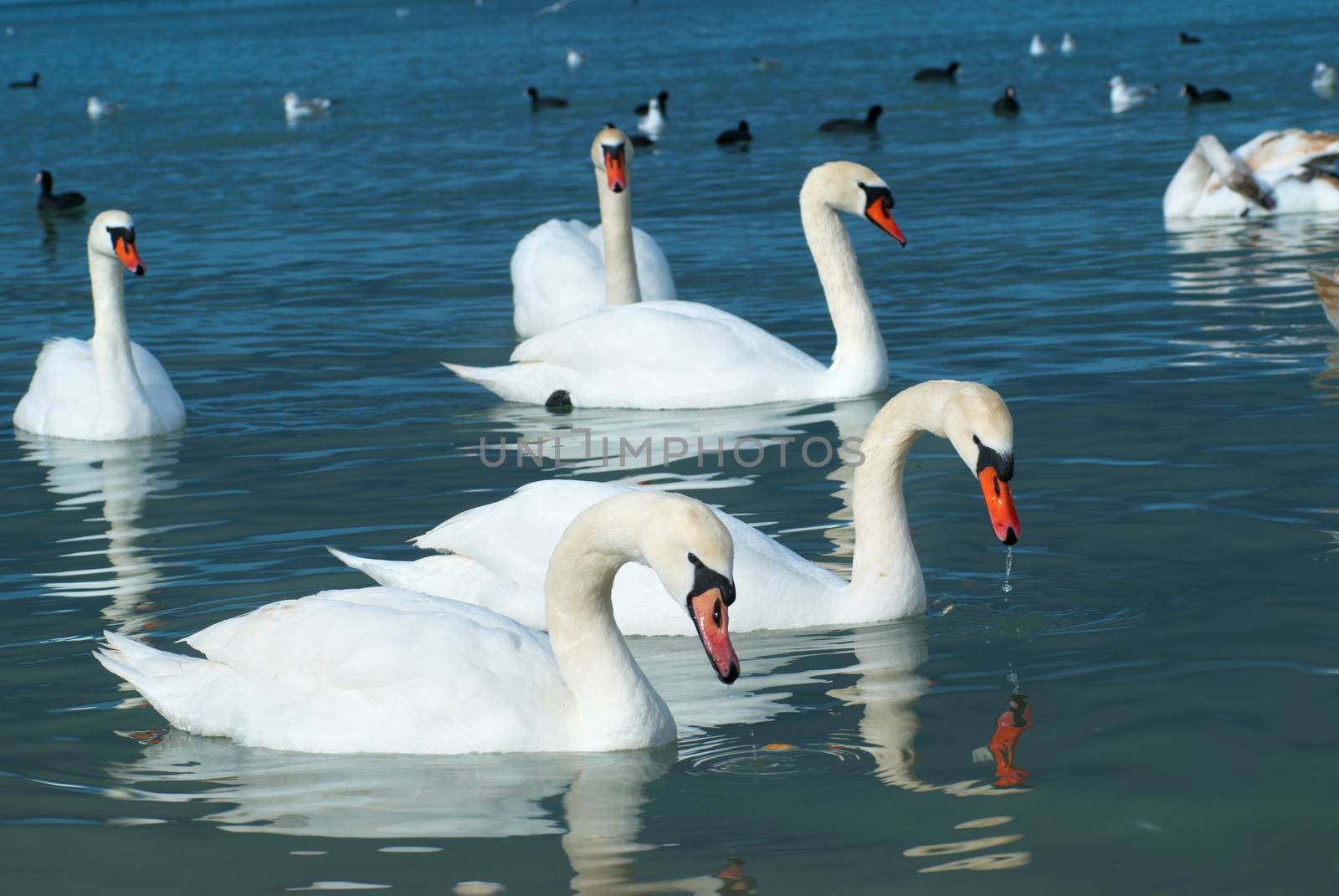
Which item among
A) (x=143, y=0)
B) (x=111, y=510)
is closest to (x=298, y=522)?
(x=111, y=510)

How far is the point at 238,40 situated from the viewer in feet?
252

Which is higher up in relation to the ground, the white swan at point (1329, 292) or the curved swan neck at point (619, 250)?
the curved swan neck at point (619, 250)

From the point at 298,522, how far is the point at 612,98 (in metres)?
30.9

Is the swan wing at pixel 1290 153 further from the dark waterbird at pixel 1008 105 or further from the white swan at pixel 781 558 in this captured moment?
the white swan at pixel 781 558

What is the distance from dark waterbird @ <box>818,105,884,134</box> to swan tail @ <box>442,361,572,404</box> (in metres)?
16.3

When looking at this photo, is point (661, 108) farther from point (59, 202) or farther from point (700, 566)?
point (700, 566)

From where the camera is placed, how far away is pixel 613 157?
14109mm

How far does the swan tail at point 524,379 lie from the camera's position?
472 inches

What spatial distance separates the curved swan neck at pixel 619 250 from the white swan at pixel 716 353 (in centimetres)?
157

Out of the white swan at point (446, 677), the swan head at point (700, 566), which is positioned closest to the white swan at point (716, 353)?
the white swan at point (446, 677)

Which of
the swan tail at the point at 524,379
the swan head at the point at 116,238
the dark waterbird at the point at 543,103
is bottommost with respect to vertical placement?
the swan tail at the point at 524,379

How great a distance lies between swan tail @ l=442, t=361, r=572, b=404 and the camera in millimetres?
12000

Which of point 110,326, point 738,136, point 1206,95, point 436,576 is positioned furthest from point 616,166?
point 1206,95

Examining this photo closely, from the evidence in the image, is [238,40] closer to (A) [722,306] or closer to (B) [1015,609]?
(A) [722,306]
